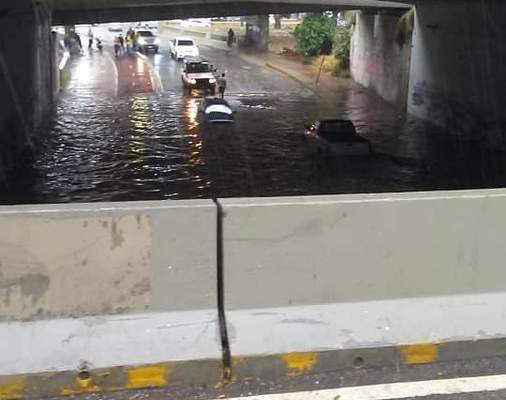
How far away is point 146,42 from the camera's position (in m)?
66.0

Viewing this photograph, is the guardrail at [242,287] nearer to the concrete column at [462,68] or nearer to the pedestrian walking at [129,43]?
the concrete column at [462,68]

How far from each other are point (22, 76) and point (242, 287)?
69.5ft

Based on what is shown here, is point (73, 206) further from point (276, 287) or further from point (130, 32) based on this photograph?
point (130, 32)

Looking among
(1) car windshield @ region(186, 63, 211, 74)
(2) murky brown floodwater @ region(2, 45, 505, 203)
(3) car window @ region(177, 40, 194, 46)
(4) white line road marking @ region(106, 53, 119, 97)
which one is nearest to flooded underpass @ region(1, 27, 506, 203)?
(2) murky brown floodwater @ region(2, 45, 505, 203)

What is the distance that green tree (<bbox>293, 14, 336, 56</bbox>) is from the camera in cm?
5241

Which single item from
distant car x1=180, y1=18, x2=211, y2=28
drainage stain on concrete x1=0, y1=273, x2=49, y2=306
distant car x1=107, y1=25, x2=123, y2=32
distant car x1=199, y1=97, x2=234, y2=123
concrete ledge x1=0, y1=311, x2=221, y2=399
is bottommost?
distant car x1=199, y1=97, x2=234, y2=123

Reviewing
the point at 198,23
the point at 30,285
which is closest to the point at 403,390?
the point at 30,285

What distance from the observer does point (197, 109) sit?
35.0 m

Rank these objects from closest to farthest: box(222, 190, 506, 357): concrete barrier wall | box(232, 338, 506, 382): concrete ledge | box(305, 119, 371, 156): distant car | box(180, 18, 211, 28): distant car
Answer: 1. box(232, 338, 506, 382): concrete ledge
2. box(222, 190, 506, 357): concrete barrier wall
3. box(305, 119, 371, 156): distant car
4. box(180, 18, 211, 28): distant car

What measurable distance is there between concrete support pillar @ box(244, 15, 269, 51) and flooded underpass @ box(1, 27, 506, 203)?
25722 millimetres

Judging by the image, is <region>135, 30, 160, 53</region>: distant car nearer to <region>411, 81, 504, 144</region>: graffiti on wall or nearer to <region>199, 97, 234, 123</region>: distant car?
<region>199, 97, 234, 123</region>: distant car

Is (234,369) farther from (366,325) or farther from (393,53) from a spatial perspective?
(393,53)

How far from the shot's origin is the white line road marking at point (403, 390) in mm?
4020

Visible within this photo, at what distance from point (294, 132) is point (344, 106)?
8.24 meters
